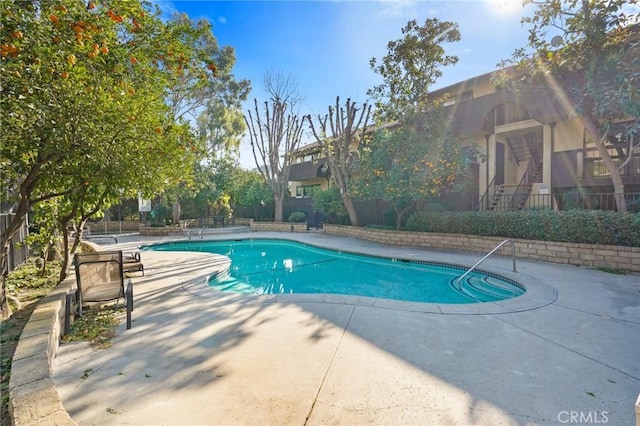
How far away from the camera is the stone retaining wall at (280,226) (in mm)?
20922

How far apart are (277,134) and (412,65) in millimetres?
11068

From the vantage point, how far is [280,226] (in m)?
21.9

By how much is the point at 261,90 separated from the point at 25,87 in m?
20.9

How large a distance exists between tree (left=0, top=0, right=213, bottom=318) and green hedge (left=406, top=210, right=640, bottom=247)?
1013cm

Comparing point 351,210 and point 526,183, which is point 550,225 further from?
point 351,210

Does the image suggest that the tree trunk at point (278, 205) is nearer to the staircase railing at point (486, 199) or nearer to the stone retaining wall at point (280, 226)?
the stone retaining wall at point (280, 226)

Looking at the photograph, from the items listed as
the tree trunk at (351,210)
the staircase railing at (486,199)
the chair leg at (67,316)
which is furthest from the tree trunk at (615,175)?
the chair leg at (67,316)

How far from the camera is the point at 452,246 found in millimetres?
11844

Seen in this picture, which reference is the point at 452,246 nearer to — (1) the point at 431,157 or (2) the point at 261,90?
(1) the point at 431,157

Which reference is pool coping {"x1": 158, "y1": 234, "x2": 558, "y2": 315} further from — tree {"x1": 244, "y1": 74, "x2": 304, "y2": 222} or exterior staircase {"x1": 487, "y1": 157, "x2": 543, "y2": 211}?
tree {"x1": 244, "y1": 74, "x2": 304, "y2": 222}

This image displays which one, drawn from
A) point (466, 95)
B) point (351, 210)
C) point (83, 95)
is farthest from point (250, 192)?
point (83, 95)

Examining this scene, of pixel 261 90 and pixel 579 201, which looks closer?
pixel 579 201

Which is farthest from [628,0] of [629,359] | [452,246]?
[629,359]

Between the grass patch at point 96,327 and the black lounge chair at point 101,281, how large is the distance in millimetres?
176
